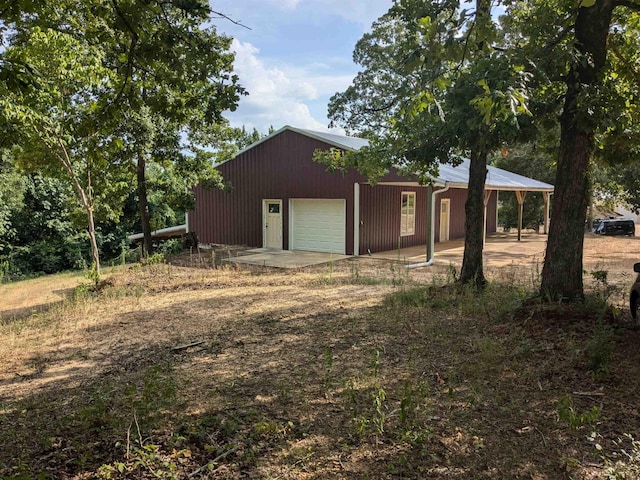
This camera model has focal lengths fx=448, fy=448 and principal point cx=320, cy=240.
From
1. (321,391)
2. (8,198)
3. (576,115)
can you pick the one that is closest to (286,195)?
(8,198)

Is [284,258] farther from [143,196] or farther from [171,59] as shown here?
[171,59]

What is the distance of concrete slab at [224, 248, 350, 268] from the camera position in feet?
42.4

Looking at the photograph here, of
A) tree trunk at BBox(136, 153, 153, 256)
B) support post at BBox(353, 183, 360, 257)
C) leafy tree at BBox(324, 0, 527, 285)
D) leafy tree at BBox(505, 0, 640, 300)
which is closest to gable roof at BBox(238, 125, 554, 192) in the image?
support post at BBox(353, 183, 360, 257)

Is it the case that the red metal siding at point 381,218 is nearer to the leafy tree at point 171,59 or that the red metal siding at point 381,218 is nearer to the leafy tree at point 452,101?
the leafy tree at point 452,101

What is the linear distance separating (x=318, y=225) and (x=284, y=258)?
2.14 meters

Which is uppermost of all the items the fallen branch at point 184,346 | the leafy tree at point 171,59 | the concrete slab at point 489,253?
the leafy tree at point 171,59

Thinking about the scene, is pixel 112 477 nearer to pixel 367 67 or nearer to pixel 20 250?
pixel 20 250

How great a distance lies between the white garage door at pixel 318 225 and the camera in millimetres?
15039

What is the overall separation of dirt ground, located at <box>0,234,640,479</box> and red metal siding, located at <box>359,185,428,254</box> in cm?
736

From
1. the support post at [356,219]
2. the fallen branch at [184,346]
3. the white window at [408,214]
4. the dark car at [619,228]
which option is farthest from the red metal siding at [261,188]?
the dark car at [619,228]

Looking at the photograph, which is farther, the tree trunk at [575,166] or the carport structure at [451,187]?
the carport structure at [451,187]

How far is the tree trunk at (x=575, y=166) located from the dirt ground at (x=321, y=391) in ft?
1.63

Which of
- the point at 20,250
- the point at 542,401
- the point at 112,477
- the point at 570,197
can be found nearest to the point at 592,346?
the point at 542,401

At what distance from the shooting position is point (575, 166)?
5.19m
